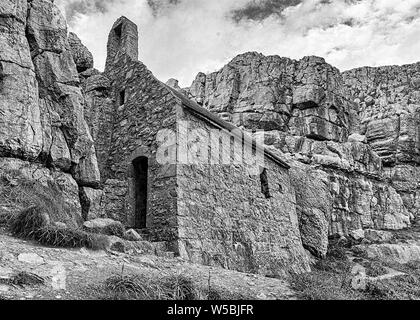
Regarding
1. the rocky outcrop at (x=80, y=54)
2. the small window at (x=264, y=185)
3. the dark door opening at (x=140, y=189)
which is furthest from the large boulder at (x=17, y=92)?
the small window at (x=264, y=185)

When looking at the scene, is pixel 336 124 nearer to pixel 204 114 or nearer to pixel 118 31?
pixel 118 31

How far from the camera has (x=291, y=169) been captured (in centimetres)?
1838

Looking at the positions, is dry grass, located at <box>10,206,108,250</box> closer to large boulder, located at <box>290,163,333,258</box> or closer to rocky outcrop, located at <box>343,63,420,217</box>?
large boulder, located at <box>290,163,333,258</box>

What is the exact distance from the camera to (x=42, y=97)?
1092cm

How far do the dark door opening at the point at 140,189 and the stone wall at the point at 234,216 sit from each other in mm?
2256

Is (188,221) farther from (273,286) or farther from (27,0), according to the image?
(27,0)

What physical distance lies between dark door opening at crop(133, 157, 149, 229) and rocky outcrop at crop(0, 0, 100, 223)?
171 centimetres

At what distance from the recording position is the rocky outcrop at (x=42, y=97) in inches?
376

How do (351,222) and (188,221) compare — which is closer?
(188,221)

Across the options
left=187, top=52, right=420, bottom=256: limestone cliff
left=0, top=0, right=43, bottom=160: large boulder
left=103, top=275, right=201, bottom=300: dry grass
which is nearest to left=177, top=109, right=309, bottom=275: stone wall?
left=103, top=275, right=201, bottom=300: dry grass

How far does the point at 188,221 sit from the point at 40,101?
17.7 ft

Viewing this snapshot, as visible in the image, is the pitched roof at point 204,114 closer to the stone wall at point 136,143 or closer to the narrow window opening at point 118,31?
the stone wall at point 136,143

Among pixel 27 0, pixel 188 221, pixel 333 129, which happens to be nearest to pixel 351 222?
pixel 333 129

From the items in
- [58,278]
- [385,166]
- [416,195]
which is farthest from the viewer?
[385,166]
